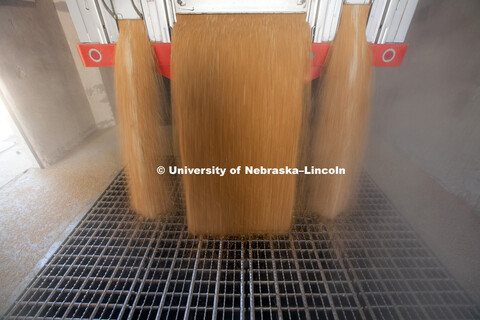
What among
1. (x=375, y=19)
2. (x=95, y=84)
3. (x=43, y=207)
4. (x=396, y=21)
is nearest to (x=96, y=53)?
(x=43, y=207)

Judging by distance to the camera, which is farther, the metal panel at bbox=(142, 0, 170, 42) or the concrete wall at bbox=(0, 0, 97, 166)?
the concrete wall at bbox=(0, 0, 97, 166)

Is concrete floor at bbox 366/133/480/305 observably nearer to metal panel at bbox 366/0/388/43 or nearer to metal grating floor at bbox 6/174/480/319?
metal grating floor at bbox 6/174/480/319

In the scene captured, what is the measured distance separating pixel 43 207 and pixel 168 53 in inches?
58.4

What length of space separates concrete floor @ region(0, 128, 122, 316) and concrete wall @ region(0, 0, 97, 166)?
23 cm

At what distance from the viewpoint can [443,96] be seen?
188 cm

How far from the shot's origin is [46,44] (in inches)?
88.4

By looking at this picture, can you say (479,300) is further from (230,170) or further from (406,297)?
(230,170)

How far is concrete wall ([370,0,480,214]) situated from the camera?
5.42ft

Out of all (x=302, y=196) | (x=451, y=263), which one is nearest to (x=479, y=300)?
(x=451, y=263)

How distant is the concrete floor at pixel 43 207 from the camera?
1204 millimetres

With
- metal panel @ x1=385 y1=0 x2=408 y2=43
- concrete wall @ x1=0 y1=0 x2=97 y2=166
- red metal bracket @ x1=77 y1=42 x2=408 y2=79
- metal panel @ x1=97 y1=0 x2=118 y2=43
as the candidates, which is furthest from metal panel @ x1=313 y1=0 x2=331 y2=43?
concrete wall @ x1=0 y1=0 x2=97 y2=166

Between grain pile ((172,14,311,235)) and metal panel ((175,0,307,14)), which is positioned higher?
metal panel ((175,0,307,14))

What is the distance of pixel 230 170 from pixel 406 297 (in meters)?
0.98

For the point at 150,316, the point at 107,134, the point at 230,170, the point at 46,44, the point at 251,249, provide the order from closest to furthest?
1. the point at 150,316
2. the point at 230,170
3. the point at 251,249
4. the point at 46,44
5. the point at 107,134
